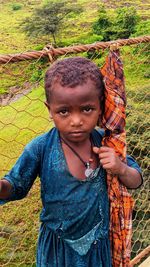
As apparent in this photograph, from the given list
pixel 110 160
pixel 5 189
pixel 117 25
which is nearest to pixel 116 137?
pixel 110 160

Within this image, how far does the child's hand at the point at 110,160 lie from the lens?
981 mm

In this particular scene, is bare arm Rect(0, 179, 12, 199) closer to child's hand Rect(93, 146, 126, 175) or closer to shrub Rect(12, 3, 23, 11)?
child's hand Rect(93, 146, 126, 175)

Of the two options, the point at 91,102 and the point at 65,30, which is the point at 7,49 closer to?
the point at 65,30

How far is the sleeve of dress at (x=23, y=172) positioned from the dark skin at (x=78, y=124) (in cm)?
2

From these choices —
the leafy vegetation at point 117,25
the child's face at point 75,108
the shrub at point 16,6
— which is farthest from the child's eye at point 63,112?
the shrub at point 16,6

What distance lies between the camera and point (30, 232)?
2.65 metres

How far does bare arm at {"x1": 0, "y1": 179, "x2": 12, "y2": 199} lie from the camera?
952mm

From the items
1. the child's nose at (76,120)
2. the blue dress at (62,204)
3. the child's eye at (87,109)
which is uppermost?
the child's eye at (87,109)

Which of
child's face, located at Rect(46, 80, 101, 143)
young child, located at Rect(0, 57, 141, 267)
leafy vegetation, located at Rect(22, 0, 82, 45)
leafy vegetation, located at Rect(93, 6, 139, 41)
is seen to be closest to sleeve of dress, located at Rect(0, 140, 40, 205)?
young child, located at Rect(0, 57, 141, 267)

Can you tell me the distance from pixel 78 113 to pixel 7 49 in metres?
13.0

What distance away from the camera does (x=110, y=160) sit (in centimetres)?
99

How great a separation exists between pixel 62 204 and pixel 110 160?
173mm

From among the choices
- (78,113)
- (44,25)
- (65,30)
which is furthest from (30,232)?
(65,30)

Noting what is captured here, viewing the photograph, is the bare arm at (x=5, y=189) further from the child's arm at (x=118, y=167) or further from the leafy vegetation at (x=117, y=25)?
the leafy vegetation at (x=117, y=25)
